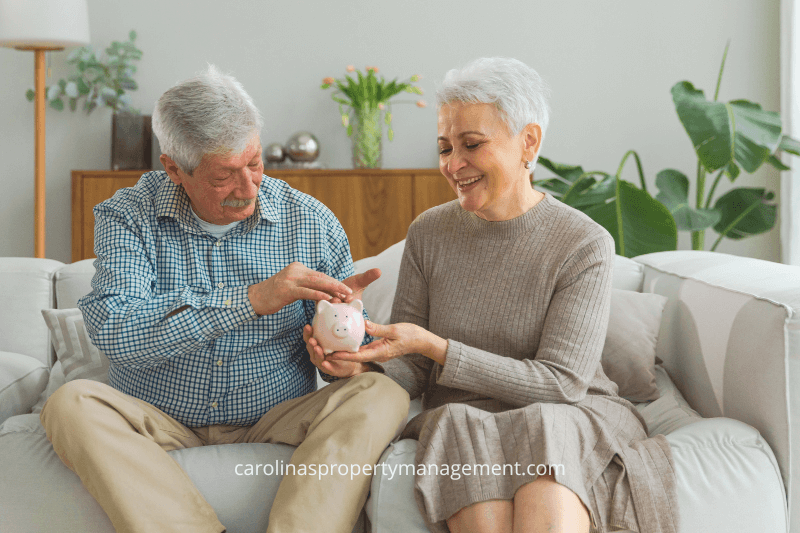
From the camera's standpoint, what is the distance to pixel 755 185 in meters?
3.37

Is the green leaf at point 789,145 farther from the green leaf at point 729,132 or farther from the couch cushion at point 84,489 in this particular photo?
the couch cushion at point 84,489

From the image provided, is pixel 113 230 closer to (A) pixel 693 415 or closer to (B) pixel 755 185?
(A) pixel 693 415

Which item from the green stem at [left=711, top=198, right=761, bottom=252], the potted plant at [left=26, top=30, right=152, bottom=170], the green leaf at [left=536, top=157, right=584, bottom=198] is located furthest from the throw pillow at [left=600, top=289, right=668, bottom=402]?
the potted plant at [left=26, top=30, right=152, bottom=170]

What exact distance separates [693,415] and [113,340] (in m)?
1.27

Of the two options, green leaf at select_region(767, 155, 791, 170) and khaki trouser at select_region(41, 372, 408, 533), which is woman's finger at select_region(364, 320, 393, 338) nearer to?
khaki trouser at select_region(41, 372, 408, 533)

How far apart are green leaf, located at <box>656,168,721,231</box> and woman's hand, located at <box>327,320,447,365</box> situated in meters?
1.76

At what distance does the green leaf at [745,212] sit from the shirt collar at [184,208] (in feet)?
7.32

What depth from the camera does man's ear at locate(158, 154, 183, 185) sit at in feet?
4.72

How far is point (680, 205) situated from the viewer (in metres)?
2.79

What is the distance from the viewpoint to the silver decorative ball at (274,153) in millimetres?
3283

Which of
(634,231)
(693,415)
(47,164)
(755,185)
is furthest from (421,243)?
(47,164)

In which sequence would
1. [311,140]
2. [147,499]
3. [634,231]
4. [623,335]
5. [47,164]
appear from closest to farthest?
[147,499] → [623,335] → [634,231] → [311,140] → [47,164]

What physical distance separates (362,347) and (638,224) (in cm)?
156

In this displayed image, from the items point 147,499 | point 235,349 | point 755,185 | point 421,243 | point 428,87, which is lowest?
point 147,499
